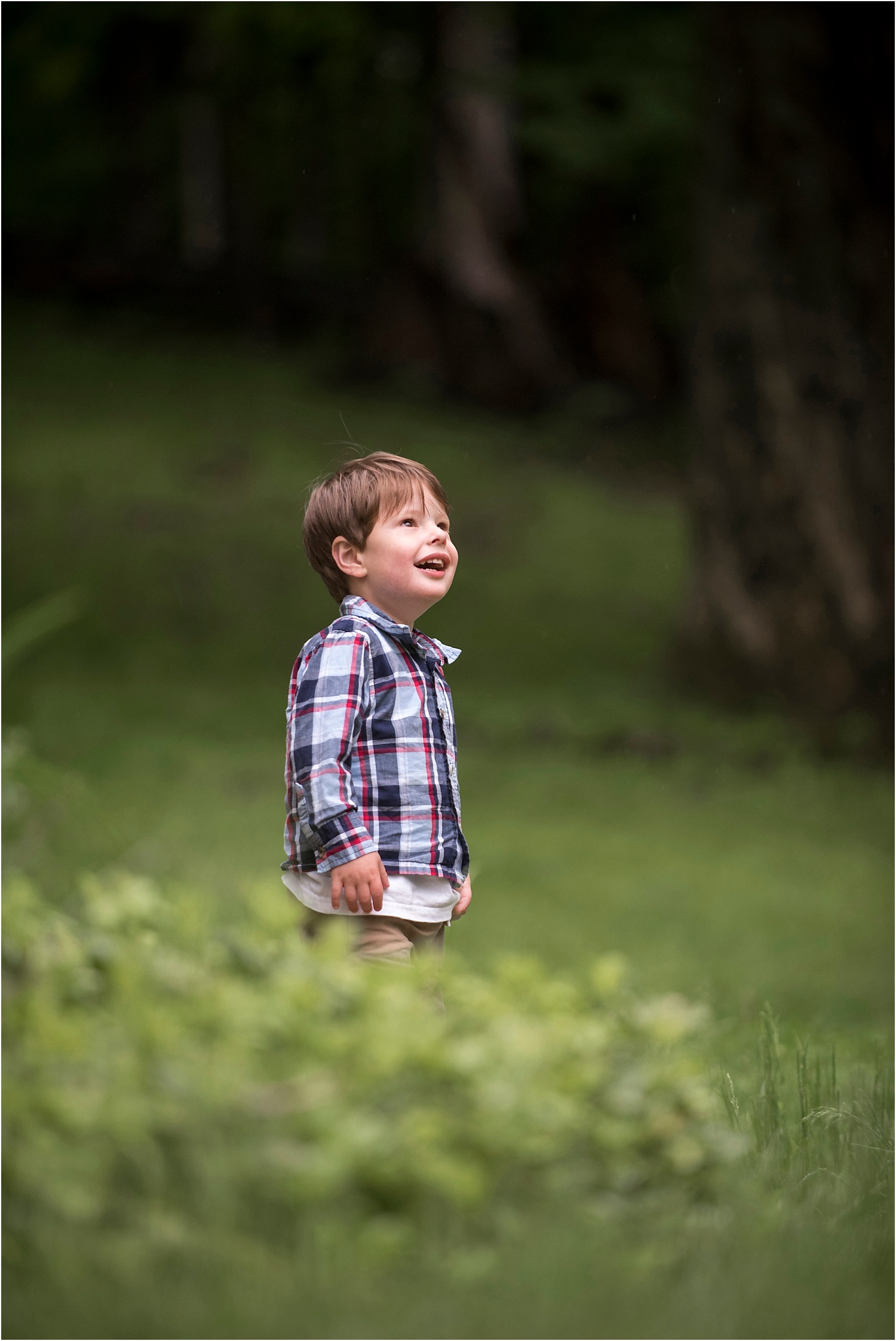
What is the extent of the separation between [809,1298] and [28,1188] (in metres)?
0.92

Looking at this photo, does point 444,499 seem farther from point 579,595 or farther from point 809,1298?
point 579,595

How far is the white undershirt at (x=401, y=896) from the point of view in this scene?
249 cm

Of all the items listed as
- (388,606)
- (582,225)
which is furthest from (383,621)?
(582,225)

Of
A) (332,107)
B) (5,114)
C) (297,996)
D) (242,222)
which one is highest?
(242,222)

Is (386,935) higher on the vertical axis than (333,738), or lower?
lower

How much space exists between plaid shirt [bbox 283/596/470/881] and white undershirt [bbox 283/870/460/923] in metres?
0.03

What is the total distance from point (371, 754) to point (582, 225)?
19.4 m

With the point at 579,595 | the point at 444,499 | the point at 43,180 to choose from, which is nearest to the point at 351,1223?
the point at 444,499

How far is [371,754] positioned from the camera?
2494 mm

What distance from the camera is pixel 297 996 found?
167cm

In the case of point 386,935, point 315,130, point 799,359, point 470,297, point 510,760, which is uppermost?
point 315,130

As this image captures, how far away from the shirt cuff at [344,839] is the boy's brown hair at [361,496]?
0.50 m

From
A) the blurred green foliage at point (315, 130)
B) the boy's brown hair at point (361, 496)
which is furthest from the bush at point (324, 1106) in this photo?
the blurred green foliage at point (315, 130)

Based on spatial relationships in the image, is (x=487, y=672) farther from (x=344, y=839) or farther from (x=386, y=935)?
(x=344, y=839)
